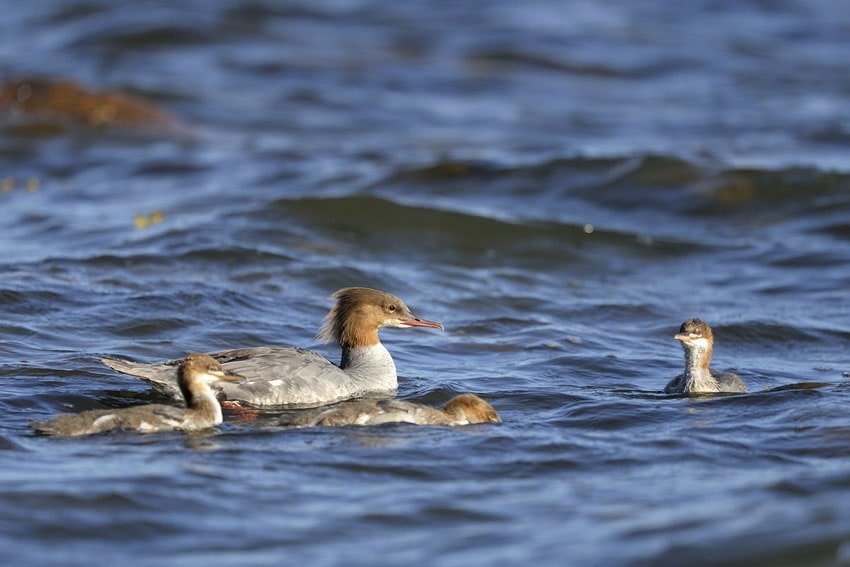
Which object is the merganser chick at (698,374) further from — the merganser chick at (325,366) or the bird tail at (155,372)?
the bird tail at (155,372)

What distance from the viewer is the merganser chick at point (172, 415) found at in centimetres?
845

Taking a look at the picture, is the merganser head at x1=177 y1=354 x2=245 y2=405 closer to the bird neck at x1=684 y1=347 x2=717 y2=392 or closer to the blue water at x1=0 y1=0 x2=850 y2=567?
the blue water at x1=0 y1=0 x2=850 y2=567

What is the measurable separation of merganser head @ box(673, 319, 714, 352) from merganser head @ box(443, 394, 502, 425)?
1.77m

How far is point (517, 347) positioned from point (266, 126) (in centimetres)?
1228

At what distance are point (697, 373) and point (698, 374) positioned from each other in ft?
0.03

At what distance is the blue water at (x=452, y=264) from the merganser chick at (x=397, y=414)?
0.13 metres

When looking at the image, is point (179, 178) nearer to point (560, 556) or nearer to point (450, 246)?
point (450, 246)

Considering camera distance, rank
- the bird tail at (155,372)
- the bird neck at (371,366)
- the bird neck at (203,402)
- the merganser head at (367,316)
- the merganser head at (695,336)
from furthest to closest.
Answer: the merganser head at (367,316) < the bird neck at (371,366) < the merganser head at (695,336) < the bird tail at (155,372) < the bird neck at (203,402)

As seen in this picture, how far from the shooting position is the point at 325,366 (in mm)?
9992

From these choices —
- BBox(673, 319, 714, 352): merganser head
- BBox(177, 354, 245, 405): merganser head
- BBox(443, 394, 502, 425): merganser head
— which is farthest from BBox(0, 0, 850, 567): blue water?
BBox(673, 319, 714, 352): merganser head

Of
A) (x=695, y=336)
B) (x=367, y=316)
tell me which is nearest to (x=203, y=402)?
(x=367, y=316)

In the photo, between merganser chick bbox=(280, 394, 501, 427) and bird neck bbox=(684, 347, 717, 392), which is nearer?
merganser chick bbox=(280, 394, 501, 427)

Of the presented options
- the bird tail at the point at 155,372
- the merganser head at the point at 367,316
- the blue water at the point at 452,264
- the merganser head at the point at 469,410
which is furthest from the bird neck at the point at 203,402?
the merganser head at the point at 367,316

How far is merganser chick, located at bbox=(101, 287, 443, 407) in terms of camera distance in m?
9.55
